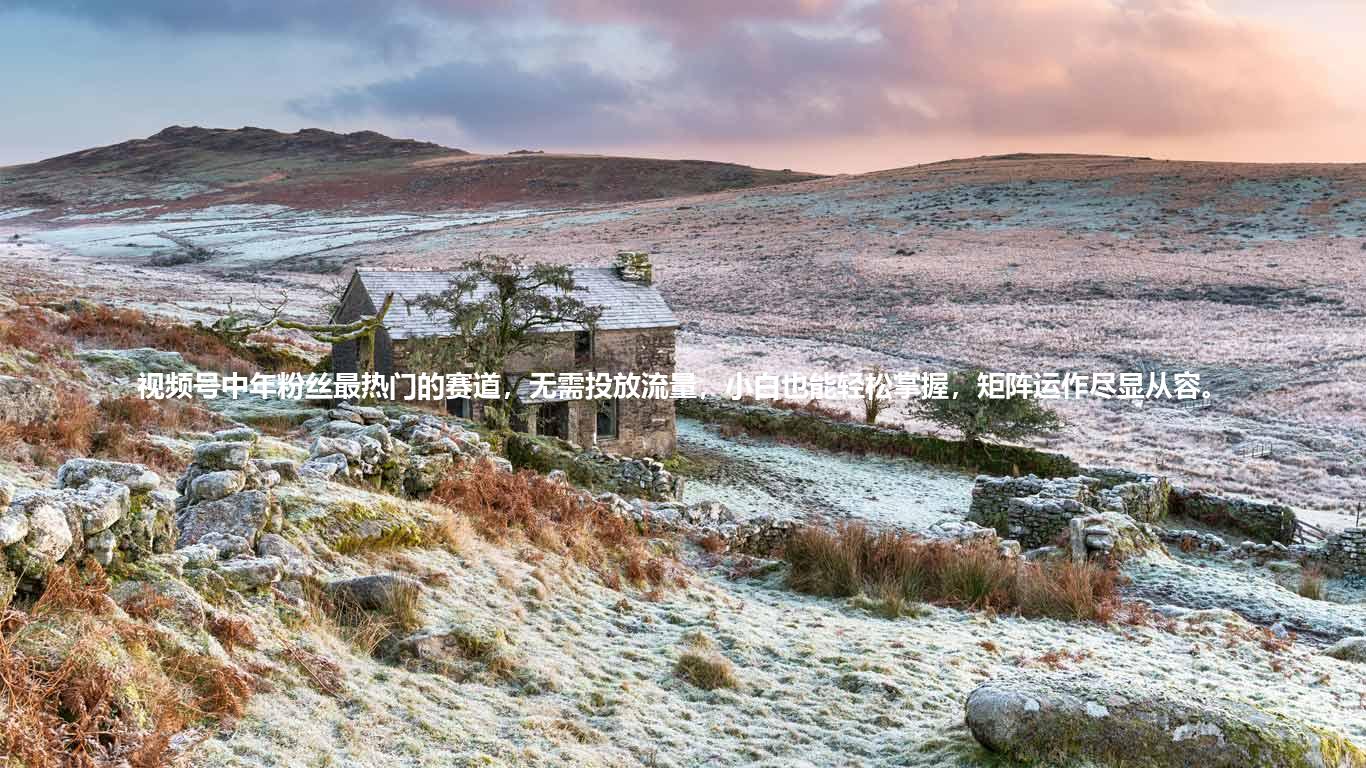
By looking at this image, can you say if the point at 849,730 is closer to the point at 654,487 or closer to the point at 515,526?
the point at 515,526

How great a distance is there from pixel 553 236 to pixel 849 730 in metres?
89.5

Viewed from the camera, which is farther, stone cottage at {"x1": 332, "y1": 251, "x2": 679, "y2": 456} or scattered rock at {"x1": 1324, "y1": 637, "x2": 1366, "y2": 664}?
stone cottage at {"x1": 332, "y1": 251, "x2": 679, "y2": 456}

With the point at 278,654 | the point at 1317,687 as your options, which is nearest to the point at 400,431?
the point at 278,654

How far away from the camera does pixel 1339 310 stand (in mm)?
49375

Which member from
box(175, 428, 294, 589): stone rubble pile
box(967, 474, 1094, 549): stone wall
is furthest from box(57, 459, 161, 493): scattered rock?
box(967, 474, 1094, 549): stone wall

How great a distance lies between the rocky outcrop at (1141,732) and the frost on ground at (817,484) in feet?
48.1

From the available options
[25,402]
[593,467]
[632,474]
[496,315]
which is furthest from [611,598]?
[496,315]

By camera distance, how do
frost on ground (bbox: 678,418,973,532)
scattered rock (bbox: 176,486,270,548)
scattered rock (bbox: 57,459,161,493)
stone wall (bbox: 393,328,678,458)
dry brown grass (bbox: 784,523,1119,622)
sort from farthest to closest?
stone wall (bbox: 393,328,678,458), frost on ground (bbox: 678,418,973,532), dry brown grass (bbox: 784,523,1119,622), scattered rock (bbox: 176,486,270,548), scattered rock (bbox: 57,459,161,493)

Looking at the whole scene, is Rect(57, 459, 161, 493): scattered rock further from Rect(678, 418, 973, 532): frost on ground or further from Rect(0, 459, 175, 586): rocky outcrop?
Answer: Rect(678, 418, 973, 532): frost on ground

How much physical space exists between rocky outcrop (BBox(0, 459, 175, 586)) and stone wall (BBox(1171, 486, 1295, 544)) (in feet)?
71.4

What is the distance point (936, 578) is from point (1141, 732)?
6.09m

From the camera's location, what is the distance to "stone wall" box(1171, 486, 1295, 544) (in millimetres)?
20594

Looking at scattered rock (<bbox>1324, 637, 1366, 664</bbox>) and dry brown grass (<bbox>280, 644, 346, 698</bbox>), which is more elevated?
dry brown grass (<bbox>280, 644, 346, 698</bbox>)

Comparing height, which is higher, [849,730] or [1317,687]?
[849,730]
